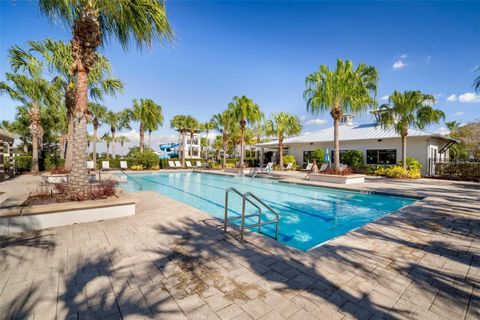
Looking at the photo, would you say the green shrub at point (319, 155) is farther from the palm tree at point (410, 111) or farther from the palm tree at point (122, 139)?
the palm tree at point (122, 139)

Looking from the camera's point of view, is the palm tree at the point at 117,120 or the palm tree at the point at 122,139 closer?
the palm tree at the point at 117,120

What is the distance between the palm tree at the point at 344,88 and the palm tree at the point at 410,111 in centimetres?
323

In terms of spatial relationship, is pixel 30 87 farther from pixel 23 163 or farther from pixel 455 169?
pixel 455 169

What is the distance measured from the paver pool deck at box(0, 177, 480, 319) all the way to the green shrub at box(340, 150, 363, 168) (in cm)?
1671

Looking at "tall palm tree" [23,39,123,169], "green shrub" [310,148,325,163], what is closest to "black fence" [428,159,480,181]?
"green shrub" [310,148,325,163]

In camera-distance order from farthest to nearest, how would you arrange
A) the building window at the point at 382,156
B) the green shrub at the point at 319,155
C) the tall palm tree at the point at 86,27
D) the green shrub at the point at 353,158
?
the green shrub at the point at 319,155 < the green shrub at the point at 353,158 < the building window at the point at 382,156 < the tall palm tree at the point at 86,27

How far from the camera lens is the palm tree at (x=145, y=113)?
2578cm

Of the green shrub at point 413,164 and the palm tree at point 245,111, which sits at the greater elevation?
the palm tree at point 245,111

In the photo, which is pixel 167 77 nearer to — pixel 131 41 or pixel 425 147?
pixel 131 41

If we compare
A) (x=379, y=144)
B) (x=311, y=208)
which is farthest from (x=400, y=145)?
(x=311, y=208)

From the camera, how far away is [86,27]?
5.83 m

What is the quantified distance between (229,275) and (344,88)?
13.9 meters

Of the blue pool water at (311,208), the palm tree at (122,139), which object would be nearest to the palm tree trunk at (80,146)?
the blue pool water at (311,208)

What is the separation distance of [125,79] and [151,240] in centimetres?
1068
